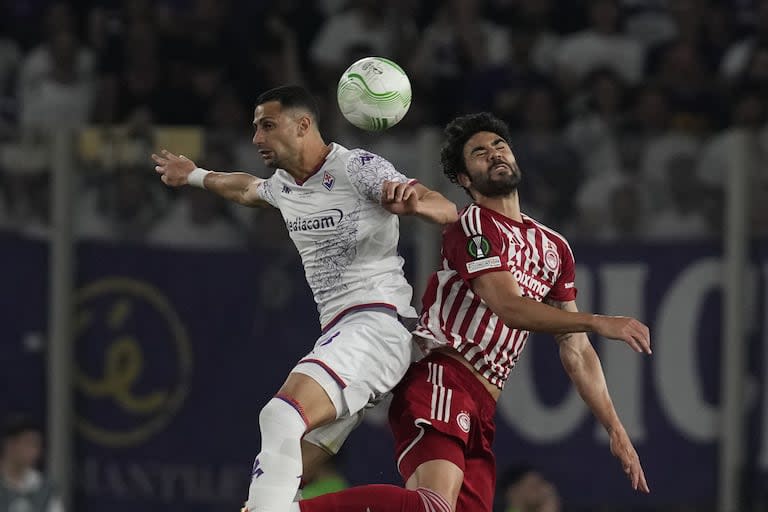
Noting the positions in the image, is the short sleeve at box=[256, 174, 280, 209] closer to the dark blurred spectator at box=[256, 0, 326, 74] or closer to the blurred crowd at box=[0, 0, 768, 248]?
the blurred crowd at box=[0, 0, 768, 248]

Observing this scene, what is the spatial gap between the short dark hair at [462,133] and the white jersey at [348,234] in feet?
1.10

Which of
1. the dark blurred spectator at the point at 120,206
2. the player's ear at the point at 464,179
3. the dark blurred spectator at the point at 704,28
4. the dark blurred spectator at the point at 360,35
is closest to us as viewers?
the player's ear at the point at 464,179

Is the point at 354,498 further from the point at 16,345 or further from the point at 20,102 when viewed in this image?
the point at 20,102

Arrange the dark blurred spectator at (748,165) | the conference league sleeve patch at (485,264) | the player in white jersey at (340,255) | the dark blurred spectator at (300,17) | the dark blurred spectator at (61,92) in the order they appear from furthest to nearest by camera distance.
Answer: the dark blurred spectator at (61,92), the dark blurred spectator at (300,17), the dark blurred spectator at (748,165), the conference league sleeve patch at (485,264), the player in white jersey at (340,255)

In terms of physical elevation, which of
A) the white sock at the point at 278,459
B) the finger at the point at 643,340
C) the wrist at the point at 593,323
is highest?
the wrist at the point at 593,323

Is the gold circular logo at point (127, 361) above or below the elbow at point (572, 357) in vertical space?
below

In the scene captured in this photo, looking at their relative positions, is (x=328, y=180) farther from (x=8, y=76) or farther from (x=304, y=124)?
(x=8, y=76)

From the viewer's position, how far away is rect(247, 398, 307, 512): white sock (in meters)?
6.57

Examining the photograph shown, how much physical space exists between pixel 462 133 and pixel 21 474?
464cm

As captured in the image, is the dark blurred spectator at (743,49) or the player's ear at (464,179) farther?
the dark blurred spectator at (743,49)

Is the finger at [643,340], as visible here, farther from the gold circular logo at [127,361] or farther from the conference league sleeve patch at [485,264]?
the gold circular logo at [127,361]

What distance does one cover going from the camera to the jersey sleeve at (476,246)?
22.9 ft

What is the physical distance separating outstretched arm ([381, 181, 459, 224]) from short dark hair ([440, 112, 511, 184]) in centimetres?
56

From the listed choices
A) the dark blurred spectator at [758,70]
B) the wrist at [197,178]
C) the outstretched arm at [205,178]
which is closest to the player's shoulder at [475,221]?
the outstretched arm at [205,178]
